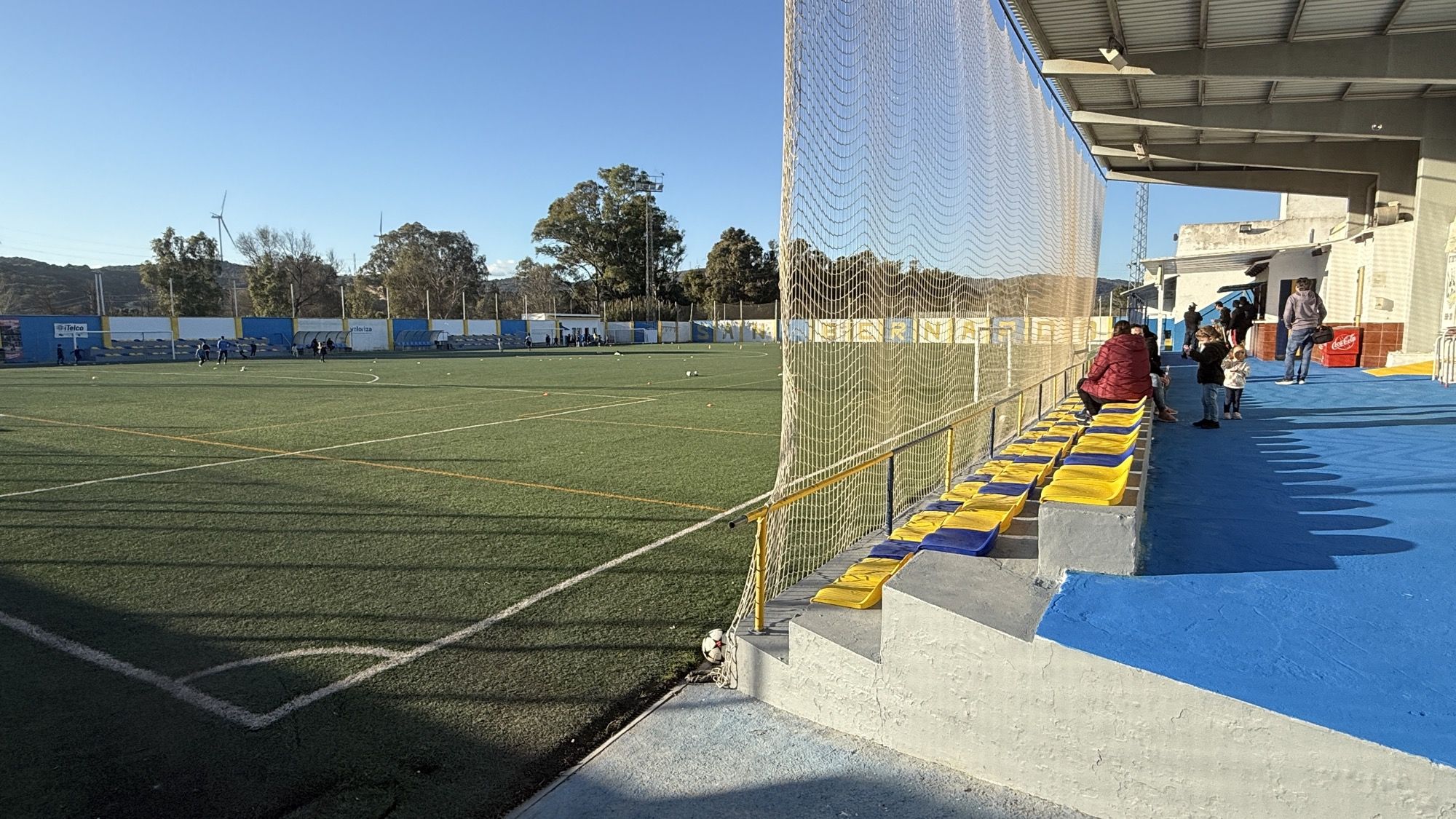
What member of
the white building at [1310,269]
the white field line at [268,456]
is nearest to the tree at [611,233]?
the white building at [1310,269]

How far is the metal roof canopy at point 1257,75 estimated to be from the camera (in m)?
10.2

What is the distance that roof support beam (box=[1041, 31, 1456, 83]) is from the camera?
1076 cm

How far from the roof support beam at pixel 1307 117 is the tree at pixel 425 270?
229ft

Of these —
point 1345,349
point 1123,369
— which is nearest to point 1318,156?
point 1345,349

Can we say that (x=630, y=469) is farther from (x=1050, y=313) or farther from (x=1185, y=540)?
(x=1050, y=313)

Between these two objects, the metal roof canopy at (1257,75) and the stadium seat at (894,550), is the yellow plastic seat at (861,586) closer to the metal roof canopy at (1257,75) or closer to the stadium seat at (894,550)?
the stadium seat at (894,550)

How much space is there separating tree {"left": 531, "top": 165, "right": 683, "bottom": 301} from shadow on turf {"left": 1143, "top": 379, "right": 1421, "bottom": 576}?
69813 millimetres

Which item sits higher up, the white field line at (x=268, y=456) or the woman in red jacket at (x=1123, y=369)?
the woman in red jacket at (x=1123, y=369)

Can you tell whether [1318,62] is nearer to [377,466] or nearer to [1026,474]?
[1026,474]

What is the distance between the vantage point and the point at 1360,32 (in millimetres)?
10773

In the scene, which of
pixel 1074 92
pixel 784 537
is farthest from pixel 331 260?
pixel 784 537

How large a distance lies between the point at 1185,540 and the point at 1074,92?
12.4 m

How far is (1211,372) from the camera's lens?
8.02 meters

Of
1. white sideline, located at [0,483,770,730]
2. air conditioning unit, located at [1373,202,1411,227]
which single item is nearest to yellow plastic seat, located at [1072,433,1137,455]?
white sideline, located at [0,483,770,730]
